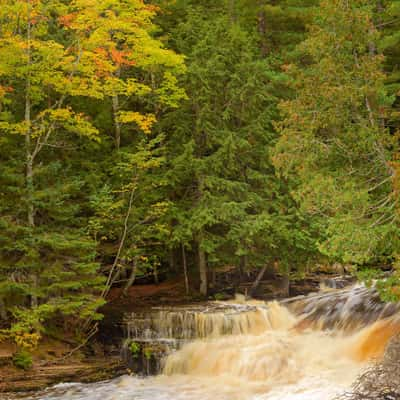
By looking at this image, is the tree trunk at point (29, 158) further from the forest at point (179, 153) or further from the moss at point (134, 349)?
the moss at point (134, 349)

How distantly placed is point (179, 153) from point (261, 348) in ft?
25.7

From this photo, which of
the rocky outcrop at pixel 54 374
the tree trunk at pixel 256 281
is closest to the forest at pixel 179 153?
the tree trunk at pixel 256 281

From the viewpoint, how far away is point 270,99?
57.5ft

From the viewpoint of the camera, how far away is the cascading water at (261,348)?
10281 mm

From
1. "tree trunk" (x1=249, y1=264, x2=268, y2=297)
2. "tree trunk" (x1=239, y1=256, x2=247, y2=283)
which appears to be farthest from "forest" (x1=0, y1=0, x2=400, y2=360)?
"tree trunk" (x1=249, y1=264, x2=268, y2=297)

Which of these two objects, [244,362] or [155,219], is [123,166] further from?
[244,362]

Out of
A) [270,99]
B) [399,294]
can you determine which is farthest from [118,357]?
[270,99]

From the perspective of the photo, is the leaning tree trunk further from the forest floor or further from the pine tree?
the pine tree

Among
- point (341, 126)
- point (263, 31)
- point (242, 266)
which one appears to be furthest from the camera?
point (263, 31)

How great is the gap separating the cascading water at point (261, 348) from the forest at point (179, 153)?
1.61m

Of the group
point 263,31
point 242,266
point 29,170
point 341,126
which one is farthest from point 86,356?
point 263,31

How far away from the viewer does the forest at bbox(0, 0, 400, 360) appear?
35.8 feet

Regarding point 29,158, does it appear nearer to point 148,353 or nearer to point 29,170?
point 29,170

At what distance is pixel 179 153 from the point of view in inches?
681
